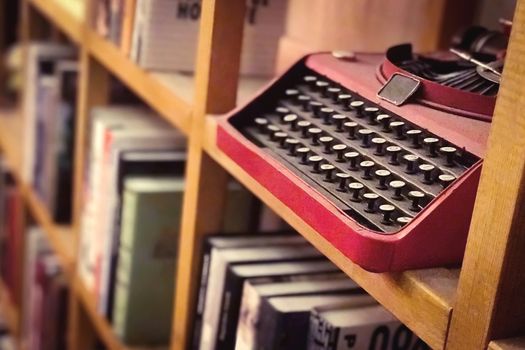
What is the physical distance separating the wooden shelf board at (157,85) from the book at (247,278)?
0.72 feet

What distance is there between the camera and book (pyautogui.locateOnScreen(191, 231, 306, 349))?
1.10 metres

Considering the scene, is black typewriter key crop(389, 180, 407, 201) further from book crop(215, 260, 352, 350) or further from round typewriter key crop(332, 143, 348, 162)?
book crop(215, 260, 352, 350)

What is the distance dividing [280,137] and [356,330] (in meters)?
0.23

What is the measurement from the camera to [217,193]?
111 cm

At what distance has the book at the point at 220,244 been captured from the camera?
110 cm

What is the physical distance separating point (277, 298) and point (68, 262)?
849mm

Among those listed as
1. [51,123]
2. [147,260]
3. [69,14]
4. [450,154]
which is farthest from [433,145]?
[51,123]

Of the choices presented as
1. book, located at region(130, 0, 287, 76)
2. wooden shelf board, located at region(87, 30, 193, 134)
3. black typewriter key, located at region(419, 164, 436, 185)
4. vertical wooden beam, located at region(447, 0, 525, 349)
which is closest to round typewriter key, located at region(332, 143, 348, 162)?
black typewriter key, located at region(419, 164, 436, 185)

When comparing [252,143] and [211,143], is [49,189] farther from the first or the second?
[252,143]

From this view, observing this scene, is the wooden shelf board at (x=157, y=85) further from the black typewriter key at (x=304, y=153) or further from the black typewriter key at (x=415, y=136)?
the black typewriter key at (x=415, y=136)

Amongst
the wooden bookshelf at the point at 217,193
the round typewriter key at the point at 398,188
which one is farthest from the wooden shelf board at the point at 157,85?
the round typewriter key at the point at 398,188

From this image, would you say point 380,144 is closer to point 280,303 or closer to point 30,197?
point 280,303

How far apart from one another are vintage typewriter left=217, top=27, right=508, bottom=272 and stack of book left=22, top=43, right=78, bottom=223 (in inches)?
35.6

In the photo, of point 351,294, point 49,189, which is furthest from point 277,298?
point 49,189
